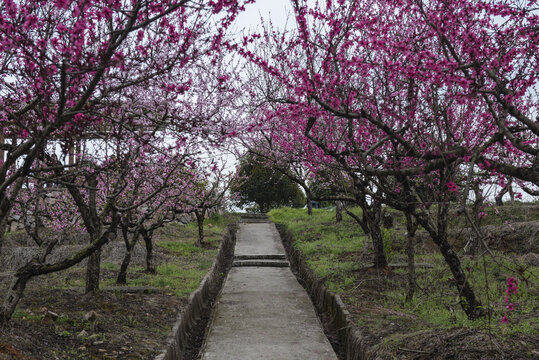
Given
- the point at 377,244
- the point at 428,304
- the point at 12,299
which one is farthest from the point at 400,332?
the point at 12,299

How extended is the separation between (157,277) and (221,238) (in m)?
7.19

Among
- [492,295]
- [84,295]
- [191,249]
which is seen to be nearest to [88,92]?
[84,295]

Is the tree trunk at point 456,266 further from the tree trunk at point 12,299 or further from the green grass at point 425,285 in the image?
the tree trunk at point 12,299

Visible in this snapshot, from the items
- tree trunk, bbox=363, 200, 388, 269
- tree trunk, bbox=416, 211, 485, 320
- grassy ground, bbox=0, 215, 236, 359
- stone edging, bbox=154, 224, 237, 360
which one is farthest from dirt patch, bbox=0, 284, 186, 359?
tree trunk, bbox=363, 200, 388, 269

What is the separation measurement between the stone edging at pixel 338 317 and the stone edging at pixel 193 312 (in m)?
2.23

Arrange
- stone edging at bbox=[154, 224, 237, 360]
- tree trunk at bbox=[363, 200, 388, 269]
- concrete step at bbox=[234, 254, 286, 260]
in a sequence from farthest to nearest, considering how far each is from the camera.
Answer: concrete step at bbox=[234, 254, 286, 260]
tree trunk at bbox=[363, 200, 388, 269]
stone edging at bbox=[154, 224, 237, 360]

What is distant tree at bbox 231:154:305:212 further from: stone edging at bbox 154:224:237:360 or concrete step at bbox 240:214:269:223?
stone edging at bbox 154:224:237:360

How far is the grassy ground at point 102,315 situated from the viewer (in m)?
5.05

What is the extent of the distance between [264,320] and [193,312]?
132 cm

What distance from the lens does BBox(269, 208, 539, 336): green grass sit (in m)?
5.58

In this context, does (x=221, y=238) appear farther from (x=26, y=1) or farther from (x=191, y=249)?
(x=26, y=1)

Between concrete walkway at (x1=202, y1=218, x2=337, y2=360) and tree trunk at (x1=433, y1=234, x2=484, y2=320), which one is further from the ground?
tree trunk at (x1=433, y1=234, x2=484, y2=320)

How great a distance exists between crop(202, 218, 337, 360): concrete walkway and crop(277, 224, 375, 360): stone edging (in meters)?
0.25

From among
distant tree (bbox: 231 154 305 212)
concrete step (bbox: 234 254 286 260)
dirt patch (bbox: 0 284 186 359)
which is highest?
distant tree (bbox: 231 154 305 212)
